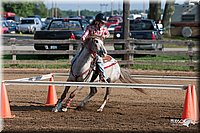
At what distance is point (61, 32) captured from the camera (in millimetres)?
23453

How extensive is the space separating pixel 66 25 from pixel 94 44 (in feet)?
45.6

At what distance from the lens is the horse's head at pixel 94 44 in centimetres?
1087

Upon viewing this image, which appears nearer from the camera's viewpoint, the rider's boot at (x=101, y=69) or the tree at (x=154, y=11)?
the rider's boot at (x=101, y=69)

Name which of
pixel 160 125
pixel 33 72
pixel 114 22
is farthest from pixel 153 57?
pixel 114 22

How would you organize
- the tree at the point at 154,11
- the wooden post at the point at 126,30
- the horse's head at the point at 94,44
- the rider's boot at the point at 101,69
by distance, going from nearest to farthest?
the horse's head at the point at 94,44, the rider's boot at the point at 101,69, the wooden post at the point at 126,30, the tree at the point at 154,11

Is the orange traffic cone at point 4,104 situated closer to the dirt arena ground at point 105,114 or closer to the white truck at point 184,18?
the dirt arena ground at point 105,114

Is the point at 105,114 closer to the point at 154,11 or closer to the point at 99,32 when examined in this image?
the point at 99,32

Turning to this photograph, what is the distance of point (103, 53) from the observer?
1088 centimetres

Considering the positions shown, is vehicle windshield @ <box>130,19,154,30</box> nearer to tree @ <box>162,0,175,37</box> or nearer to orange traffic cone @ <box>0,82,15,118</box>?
tree @ <box>162,0,175,37</box>

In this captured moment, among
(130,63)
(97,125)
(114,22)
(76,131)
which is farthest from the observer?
(114,22)

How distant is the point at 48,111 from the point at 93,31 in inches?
84.5

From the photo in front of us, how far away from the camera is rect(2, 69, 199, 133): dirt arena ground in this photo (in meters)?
9.10

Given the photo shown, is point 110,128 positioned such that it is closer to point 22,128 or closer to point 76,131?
point 76,131

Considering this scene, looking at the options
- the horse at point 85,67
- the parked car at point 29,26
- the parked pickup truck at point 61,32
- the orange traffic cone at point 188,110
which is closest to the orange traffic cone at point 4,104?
the horse at point 85,67
